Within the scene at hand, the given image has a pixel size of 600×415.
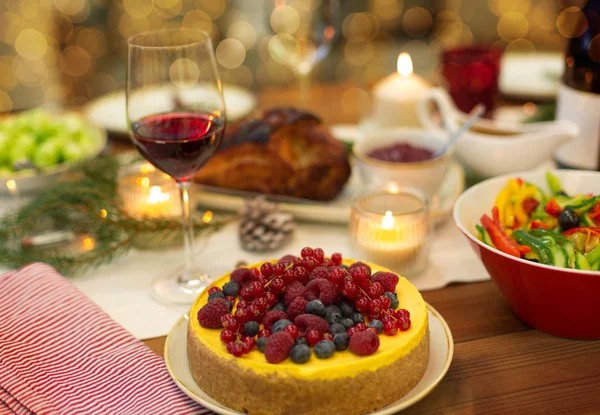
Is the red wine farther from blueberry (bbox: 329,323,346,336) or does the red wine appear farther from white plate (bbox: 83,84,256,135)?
white plate (bbox: 83,84,256,135)

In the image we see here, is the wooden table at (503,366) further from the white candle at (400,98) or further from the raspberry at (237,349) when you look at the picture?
the white candle at (400,98)

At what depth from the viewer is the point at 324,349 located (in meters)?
0.72

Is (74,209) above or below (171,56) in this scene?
below

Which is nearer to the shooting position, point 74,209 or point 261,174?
point 74,209

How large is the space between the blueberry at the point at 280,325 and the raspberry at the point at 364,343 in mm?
75

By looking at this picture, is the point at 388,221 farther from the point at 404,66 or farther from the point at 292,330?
the point at 404,66

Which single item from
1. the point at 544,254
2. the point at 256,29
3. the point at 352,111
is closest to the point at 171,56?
the point at 544,254

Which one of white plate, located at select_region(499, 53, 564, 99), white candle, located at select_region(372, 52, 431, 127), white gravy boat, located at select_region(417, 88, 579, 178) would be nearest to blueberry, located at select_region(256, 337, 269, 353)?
white gravy boat, located at select_region(417, 88, 579, 178)

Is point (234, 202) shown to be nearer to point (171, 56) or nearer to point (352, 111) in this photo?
point (171, 56)

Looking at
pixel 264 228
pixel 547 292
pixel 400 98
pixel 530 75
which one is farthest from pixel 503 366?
pixel 530 75

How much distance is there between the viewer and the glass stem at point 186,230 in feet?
3.49

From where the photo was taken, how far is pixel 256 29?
3639 millimetres

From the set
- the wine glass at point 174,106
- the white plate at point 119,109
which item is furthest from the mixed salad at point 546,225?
the white plate at point 119,109

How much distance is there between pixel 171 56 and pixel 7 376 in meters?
0.49
